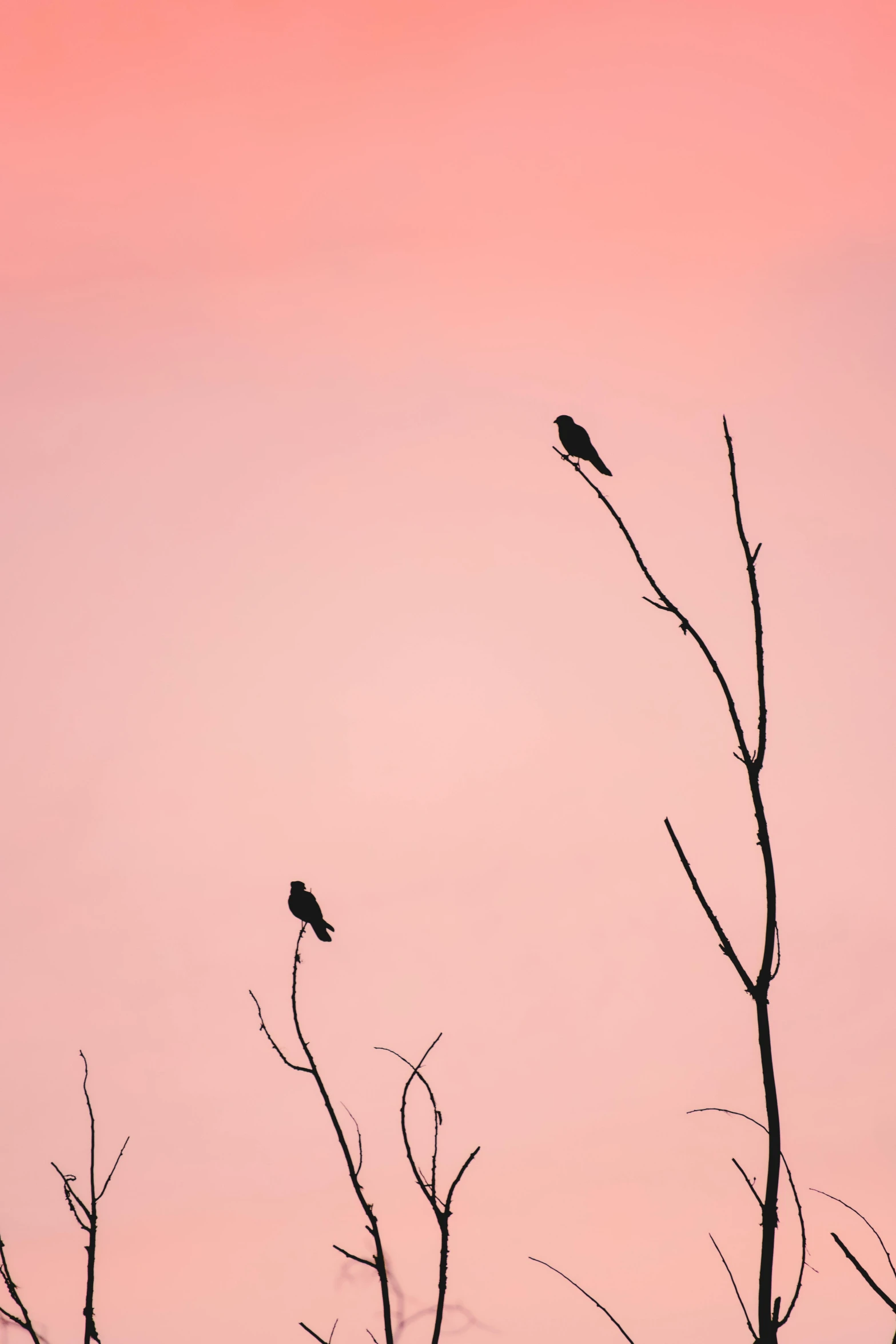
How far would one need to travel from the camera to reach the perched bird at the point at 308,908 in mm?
11547

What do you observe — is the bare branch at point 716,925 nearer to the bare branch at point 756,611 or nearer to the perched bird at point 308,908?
the bare branch at point 756,611

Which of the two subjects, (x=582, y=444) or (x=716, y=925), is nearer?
(x=716, y=925)

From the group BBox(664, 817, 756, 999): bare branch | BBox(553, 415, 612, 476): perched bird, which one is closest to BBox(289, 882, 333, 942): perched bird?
BBox(553, 415, 612, 476): perched bird

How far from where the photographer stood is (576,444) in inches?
506

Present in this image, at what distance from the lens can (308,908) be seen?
1159 centimetres

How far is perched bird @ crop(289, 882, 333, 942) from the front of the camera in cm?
1155

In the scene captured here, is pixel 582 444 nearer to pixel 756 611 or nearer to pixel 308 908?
pixel 308 908

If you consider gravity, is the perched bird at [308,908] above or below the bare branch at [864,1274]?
above

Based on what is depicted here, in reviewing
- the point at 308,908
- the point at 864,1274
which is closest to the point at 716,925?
the point at 864,1274

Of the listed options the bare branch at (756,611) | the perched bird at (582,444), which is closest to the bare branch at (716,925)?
the bare branch at (756,611)

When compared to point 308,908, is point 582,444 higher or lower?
higher

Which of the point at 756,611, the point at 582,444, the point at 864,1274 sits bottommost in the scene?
the point at 864,1274

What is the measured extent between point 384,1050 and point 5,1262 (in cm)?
161

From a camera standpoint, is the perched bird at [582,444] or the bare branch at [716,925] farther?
the perched bird at [582,444]
